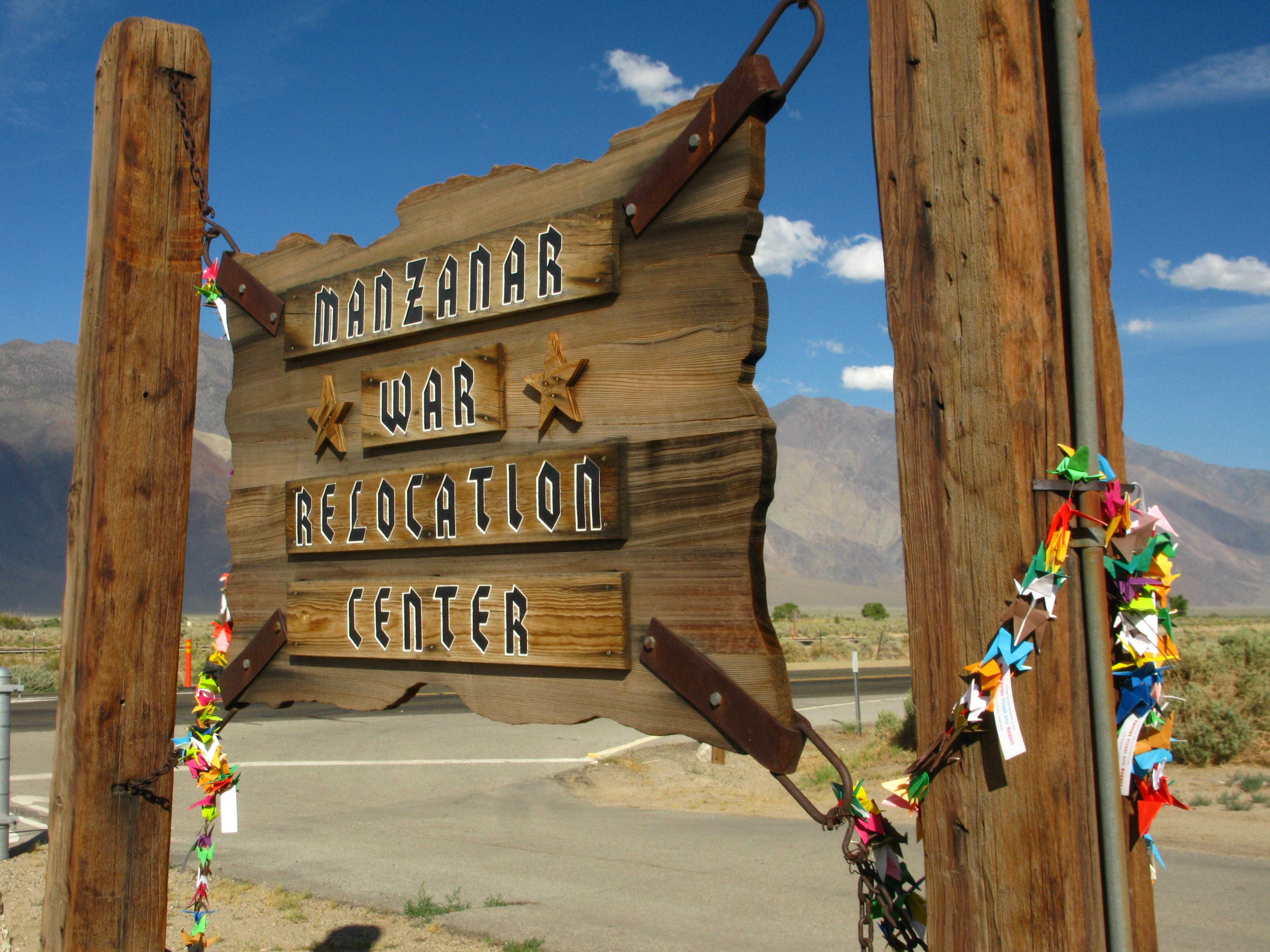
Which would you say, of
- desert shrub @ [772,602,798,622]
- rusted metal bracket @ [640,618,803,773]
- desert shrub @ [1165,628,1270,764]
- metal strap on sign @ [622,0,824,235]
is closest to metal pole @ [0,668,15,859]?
rusted metal bracket @ [640,618,803,773]

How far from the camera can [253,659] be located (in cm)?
329

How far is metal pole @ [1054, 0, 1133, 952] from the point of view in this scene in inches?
67.2

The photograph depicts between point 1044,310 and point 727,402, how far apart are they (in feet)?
2.17

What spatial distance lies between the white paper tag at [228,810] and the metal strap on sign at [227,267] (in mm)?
1469

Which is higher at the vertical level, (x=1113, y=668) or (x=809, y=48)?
(x=809, y=48)

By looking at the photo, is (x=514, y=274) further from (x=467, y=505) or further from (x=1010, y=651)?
(x=1010, y=651)

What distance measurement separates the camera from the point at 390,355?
3.01 meters

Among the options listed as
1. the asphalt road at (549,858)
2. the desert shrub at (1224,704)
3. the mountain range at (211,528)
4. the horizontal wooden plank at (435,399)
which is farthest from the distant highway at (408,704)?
the mountain range at (211,528)

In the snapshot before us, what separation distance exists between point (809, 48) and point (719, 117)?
23cm

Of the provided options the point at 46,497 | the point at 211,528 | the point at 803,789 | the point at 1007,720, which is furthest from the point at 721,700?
the point at 46,497

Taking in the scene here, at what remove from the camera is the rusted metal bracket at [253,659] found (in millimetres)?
3234

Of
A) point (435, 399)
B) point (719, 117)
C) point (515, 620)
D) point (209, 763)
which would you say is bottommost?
point (209, 763)

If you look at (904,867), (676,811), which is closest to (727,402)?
(904,867)

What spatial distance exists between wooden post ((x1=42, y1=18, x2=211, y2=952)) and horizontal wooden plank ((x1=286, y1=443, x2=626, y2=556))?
0.40m
